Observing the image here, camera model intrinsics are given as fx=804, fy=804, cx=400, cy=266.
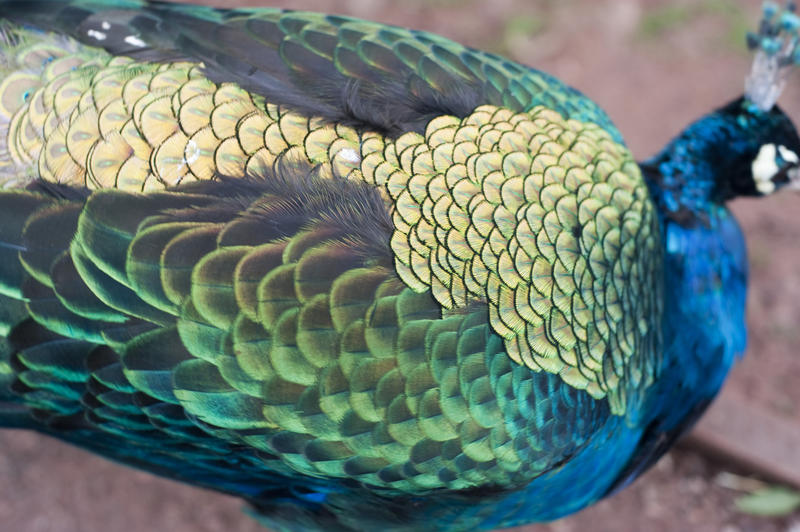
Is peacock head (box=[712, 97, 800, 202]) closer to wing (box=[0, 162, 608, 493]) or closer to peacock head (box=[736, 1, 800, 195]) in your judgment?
peacock head (box=[736, 1, 800, 195])

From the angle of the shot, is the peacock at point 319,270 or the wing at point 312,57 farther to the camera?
the wing at point 312,57

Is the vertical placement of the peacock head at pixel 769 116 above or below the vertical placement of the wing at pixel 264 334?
above

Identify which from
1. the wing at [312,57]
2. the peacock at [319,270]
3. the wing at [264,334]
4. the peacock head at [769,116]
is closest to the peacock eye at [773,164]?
the peacock head at [769,116]

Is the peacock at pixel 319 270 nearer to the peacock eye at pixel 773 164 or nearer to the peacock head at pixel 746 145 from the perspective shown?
the peacock head at pixel 746 145

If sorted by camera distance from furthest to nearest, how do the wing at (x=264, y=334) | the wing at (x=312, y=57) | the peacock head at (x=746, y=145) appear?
the peacock head at (x=746, y=145) < the wing at (x=312, y=57) < the wing at (x=264, y=334)

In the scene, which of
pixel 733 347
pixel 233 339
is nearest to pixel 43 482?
pixel 233 339

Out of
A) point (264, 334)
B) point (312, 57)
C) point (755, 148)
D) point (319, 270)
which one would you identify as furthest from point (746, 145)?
point (264, 334)
